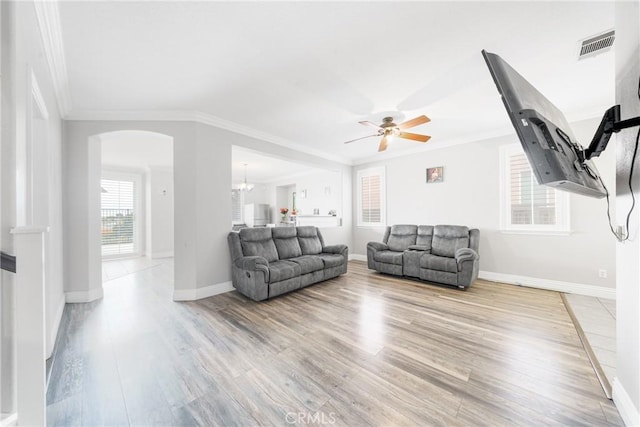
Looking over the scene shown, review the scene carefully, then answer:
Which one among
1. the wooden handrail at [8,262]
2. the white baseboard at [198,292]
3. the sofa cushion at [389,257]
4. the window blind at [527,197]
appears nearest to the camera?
the wooden handrail at [8,262]

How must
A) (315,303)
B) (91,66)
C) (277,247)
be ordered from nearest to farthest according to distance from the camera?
(91,66), (315,303), (277,247)

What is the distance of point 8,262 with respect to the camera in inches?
43.6

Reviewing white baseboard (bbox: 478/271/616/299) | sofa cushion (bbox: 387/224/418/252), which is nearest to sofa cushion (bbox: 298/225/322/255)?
sofa cushion (bbox: 387/224/418/252)

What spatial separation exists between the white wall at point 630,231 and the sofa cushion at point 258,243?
11.9ft

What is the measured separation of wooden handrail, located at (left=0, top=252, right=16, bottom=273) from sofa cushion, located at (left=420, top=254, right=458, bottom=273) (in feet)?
14.4

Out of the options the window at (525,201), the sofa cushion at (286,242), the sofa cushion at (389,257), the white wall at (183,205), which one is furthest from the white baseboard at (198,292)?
the window at (525,201)

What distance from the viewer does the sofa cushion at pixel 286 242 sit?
4207 mm

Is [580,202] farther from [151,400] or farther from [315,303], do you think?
[151,400]

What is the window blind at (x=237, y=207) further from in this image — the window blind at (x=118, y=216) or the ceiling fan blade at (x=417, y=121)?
the ceiling fan blade at (x=417, y=121)

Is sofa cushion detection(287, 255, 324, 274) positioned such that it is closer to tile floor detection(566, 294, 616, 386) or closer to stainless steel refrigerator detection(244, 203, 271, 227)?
tile floor detection(566, 294, 616, 386)

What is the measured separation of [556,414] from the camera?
1422 millimetres

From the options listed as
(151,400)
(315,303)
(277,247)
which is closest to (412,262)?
(315,303)

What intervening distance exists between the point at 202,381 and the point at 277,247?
2.54 m

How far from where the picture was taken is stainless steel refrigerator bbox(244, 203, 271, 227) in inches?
351
